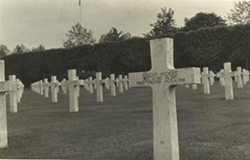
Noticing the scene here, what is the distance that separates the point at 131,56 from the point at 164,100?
2350 centimetres

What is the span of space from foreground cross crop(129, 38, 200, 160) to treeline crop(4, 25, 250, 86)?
2014cm

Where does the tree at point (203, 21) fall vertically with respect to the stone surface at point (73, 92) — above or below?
above

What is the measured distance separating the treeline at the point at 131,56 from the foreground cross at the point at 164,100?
20.1 metres

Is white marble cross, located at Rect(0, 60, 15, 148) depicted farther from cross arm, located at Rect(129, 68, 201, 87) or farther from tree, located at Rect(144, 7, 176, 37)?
tree, located at Rect(144, 7, 176, 37)

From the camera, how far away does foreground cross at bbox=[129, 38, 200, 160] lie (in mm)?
3773

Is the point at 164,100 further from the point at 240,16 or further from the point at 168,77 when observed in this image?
the point at 240,16

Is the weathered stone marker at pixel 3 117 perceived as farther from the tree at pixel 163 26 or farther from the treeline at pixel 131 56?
the tree at pixel 163 26

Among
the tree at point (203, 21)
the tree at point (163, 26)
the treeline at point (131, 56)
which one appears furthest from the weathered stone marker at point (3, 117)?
the tree at point (203, 21)

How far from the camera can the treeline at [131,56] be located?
25.1 meters

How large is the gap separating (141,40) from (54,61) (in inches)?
320

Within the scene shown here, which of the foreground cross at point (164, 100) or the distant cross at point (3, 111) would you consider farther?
the distant cross at point (3, 111)

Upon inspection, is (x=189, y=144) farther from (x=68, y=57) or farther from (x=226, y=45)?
(x=68, y=57)

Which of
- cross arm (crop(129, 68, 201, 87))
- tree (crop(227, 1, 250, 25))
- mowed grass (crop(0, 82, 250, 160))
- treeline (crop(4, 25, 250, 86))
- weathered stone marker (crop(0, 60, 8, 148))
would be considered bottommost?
mowed grass (crop(0, 82, 250, 160))

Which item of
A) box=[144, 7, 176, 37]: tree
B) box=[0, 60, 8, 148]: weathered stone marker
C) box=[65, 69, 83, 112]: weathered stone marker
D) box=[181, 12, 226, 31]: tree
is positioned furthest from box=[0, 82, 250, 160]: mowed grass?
box=[181, 12, 226, 31]: tree
